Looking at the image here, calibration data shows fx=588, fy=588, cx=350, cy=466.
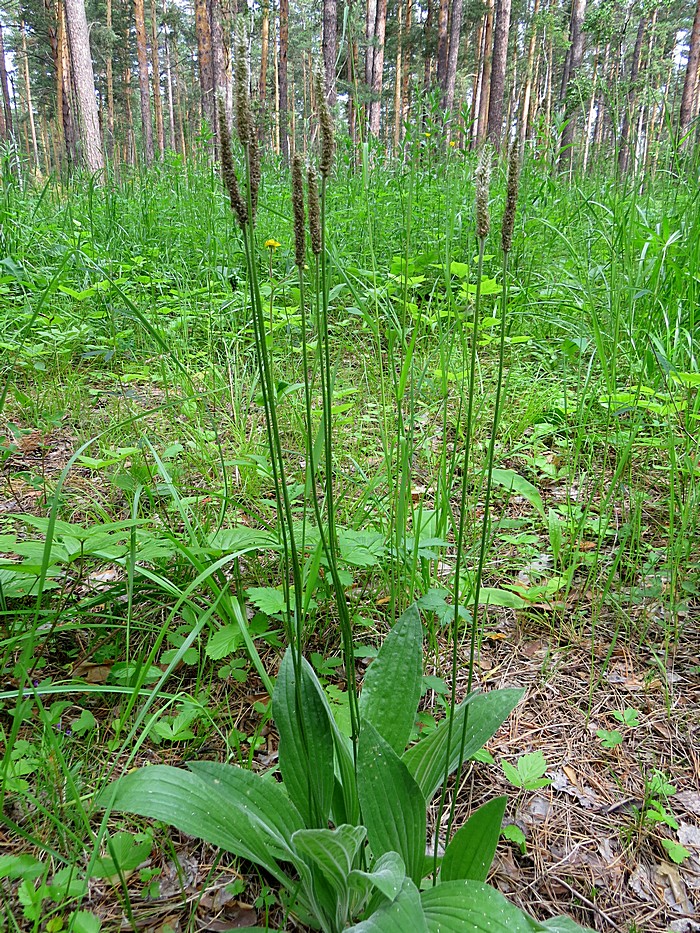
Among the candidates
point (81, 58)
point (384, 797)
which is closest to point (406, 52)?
point (81, 58)

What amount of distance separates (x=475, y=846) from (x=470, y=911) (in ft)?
0.42

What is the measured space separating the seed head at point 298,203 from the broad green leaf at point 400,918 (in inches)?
29.0

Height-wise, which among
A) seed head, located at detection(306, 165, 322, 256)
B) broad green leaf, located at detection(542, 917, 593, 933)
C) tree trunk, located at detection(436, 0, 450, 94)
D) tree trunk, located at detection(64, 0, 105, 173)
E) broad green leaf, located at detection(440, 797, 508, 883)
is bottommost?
broad green leaf, located at detection(542, 917, 593, 933)

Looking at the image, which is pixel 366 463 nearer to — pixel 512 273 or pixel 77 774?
pixel 77 774

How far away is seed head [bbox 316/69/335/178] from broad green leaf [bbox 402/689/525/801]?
77cm

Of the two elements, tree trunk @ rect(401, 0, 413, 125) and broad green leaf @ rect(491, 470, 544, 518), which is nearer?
broad green leaf @ rect(491, 470, 544, 518)

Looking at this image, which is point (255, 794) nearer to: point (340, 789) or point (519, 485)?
point (340, 789)

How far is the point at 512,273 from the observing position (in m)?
3.04

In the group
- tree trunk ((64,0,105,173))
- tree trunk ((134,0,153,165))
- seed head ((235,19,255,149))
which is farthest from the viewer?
tree trunk ((134,0,153,165))

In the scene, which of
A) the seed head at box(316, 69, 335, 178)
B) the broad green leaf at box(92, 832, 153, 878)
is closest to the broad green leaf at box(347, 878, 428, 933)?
the broad green leaf at box(92, 832, 153, 878)

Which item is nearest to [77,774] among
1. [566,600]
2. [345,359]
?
[566,600]

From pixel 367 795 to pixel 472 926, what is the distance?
20cm

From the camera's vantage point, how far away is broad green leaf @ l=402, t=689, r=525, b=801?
0.93 m

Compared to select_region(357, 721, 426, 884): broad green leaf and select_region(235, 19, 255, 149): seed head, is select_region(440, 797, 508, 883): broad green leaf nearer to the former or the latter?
select_region(357, 721, 426, 884): broad green leaf
